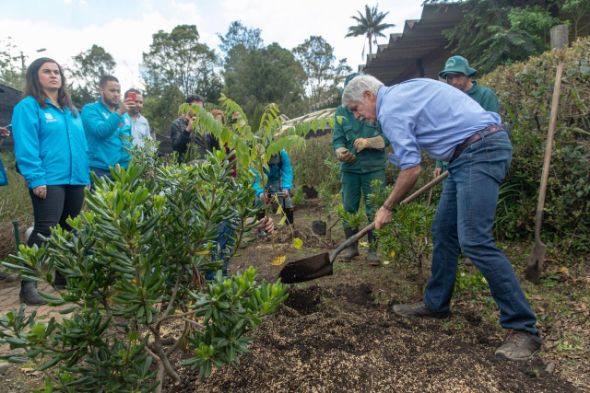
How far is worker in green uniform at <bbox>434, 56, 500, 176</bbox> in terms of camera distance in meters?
3.82

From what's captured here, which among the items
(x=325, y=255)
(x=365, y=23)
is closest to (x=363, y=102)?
(x=325, y=255)

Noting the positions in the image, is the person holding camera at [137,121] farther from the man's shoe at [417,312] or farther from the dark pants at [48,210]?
the man's shoe at [417,312]

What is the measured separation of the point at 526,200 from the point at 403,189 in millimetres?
2261

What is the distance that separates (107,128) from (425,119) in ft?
9.85

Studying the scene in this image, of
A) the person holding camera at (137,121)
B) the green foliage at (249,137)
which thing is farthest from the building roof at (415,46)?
the green foliage at (249,137)

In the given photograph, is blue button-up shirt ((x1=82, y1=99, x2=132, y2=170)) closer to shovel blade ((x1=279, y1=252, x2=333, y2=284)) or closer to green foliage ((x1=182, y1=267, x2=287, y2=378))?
shovel blade ((x1=279, y1=252, x2=333, y2=284))

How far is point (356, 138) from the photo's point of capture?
4434 mm

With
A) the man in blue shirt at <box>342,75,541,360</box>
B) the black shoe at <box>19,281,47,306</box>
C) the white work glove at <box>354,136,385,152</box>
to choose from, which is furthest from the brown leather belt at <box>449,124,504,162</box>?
the black shoe at <box>19,281,47,306</box>

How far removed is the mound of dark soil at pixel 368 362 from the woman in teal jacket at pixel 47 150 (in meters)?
2.14

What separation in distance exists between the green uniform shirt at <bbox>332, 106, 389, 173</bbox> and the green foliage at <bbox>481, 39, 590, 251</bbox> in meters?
1.33

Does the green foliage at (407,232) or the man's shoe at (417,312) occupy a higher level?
the green foliage at (407,232)

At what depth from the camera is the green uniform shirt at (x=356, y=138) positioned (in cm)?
434

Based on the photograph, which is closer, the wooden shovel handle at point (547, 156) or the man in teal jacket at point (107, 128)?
the wooden shovel handle at point (547, 156)

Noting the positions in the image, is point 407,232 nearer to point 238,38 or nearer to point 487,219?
point 487,219
